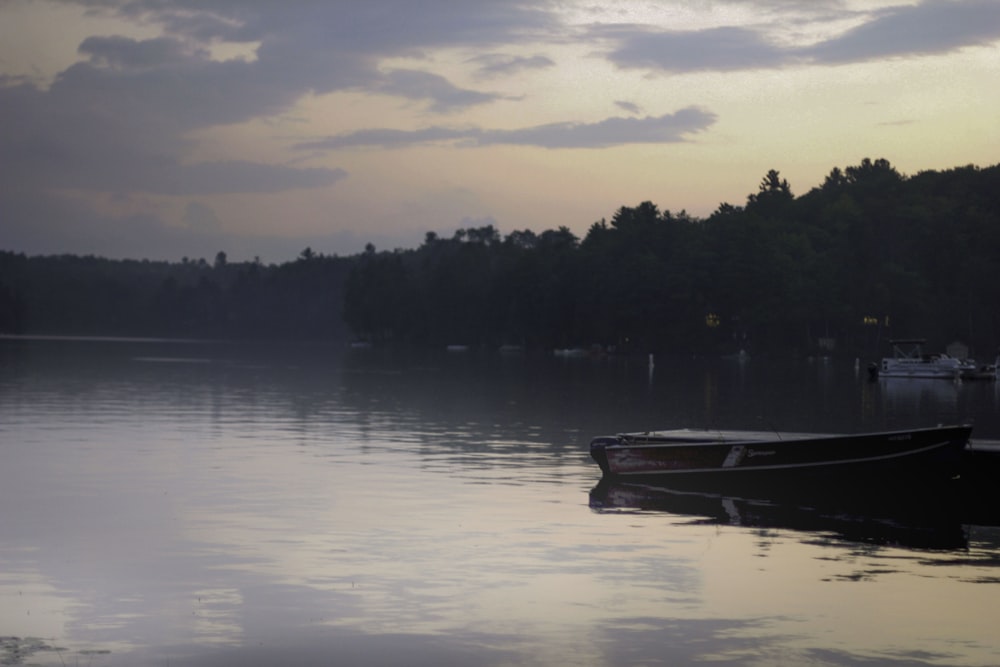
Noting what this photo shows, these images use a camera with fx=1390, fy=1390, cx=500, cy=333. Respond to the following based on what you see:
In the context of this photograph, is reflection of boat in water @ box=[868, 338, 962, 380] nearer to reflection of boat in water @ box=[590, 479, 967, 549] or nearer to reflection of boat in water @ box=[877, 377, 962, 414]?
reflection of boat in water @ box=[877, 377, 962, 414]

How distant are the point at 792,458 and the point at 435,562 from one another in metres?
15.7

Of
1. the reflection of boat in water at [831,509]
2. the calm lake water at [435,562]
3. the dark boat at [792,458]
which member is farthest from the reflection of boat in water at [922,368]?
the reflection of boat in water at [831,509]

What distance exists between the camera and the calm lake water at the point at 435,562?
19.8 metres

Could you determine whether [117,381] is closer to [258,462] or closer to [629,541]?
[258,462]

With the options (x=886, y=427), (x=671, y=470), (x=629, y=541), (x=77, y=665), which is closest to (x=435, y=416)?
(x=886, y=427)

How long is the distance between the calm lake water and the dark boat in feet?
3.65

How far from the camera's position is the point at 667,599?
23.3 m

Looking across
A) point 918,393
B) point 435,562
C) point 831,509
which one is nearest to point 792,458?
point 831,509

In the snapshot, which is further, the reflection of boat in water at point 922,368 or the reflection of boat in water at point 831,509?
the reflection of boat in water at point 922,368

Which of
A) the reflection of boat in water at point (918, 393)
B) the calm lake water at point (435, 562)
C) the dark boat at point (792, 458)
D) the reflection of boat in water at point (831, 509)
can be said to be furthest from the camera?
the reflection of boat in water at point (918, 393)

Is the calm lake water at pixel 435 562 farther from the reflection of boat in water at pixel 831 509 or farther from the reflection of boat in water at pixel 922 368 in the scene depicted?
the reflection of boat in water at pixel 922 368

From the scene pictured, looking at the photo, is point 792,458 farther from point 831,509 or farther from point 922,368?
point 922,368

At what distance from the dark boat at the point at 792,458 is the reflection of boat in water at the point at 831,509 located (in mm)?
443

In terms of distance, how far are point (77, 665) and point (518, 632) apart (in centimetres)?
627
